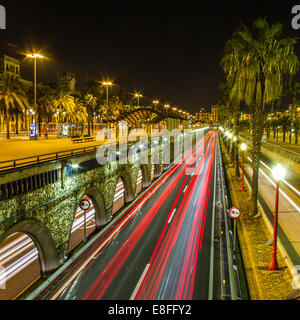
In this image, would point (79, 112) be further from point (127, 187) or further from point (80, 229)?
point (80, 229)

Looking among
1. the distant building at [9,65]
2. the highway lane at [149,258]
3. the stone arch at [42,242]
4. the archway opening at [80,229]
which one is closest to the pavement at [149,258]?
the highway lane at [149,258]

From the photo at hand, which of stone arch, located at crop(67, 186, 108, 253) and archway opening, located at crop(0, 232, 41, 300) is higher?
stone arch, located at crop(67, 186, 108, 253)

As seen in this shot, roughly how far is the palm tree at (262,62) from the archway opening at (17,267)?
671 inches

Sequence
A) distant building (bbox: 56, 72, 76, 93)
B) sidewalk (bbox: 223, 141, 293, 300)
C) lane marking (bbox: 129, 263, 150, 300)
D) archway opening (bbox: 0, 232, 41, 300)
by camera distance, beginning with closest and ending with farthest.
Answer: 1. sidewalk (bbox: 223, 141, 293, 300)
2. lane marking (bbox: 129, 263, 150, 300)
3. archway opening (bbox: 0, 232, 41, 300)
4. distant building (bbox: 56, 72, 76, 93)

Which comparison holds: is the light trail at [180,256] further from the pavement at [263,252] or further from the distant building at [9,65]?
the distant building at [9,65]

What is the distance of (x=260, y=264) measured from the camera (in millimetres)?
12250

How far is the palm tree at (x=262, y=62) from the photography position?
1541cm

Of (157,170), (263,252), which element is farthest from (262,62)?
(157,170)

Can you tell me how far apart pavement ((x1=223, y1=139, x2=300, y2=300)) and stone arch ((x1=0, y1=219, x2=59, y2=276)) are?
947 centimetres

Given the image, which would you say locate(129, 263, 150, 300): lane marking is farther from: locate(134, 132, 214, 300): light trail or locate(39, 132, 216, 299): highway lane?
locate(134, 132, 214, 300): light trail

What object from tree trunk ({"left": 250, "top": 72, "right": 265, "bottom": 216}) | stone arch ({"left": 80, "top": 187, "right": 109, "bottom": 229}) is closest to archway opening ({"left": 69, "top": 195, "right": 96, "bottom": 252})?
stone arch ({"left": 80, "top": 187, "right": 109, "bottom": 229})

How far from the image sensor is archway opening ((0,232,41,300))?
47.3 ft
